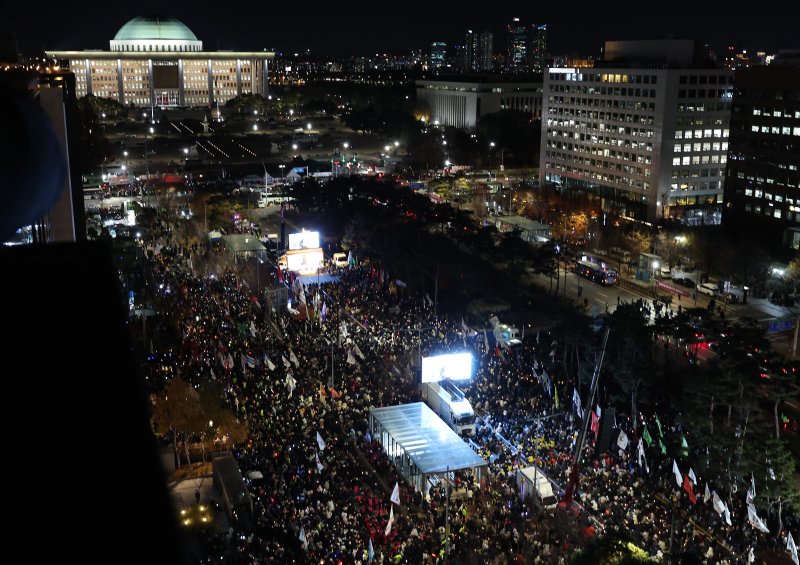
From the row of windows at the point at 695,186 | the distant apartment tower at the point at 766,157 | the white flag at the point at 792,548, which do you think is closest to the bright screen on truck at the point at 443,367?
the white flag at the point at 792,548

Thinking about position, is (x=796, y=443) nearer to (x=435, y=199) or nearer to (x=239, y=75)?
(x=435, y=199)

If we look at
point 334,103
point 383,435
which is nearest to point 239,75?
point 334,103

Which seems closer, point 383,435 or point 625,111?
point 383,435

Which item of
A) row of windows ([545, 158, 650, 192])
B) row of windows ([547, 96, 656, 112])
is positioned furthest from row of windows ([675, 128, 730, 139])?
row of windows ([545, 158, 650, 192])

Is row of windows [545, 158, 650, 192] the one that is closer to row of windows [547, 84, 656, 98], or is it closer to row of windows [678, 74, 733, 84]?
row of windows [547, 84, 656, 98]

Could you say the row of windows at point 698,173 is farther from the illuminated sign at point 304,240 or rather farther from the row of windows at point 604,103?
the illuminated sign at point 304,240

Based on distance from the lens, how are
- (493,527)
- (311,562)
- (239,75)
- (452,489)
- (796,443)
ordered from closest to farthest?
(311,562)
(493,527)
(452,489)
(796,443)
(239,75)
